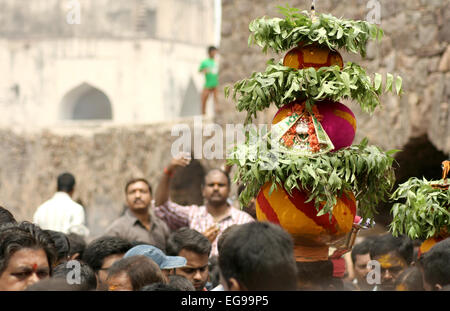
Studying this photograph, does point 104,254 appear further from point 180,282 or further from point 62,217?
point 62,217

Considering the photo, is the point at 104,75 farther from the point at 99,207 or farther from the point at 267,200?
the point at 267,200

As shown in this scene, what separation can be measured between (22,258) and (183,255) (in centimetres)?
175

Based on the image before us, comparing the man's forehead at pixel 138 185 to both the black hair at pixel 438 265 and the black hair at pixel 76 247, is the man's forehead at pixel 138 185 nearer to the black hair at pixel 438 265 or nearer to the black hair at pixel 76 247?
the black hair at pixel 76 247

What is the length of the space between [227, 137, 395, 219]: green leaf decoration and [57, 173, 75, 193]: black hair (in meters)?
3.53

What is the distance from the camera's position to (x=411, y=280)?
14.3ft

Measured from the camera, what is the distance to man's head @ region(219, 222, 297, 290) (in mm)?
2910

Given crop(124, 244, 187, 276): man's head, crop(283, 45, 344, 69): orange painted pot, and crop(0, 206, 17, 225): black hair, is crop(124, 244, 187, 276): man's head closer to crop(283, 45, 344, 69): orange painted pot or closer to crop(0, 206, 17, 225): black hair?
crop(0, 206, 17, 225): black hair

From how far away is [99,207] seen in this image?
1432 centimetres

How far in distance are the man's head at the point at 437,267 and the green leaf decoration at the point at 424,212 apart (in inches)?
18.8

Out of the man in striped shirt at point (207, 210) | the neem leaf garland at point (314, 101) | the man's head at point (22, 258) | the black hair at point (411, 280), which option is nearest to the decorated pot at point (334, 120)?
the neem leaf garland at point (314, 101)

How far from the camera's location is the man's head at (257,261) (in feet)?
9.55

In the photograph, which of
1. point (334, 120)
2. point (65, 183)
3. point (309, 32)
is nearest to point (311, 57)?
point (309, 32)
